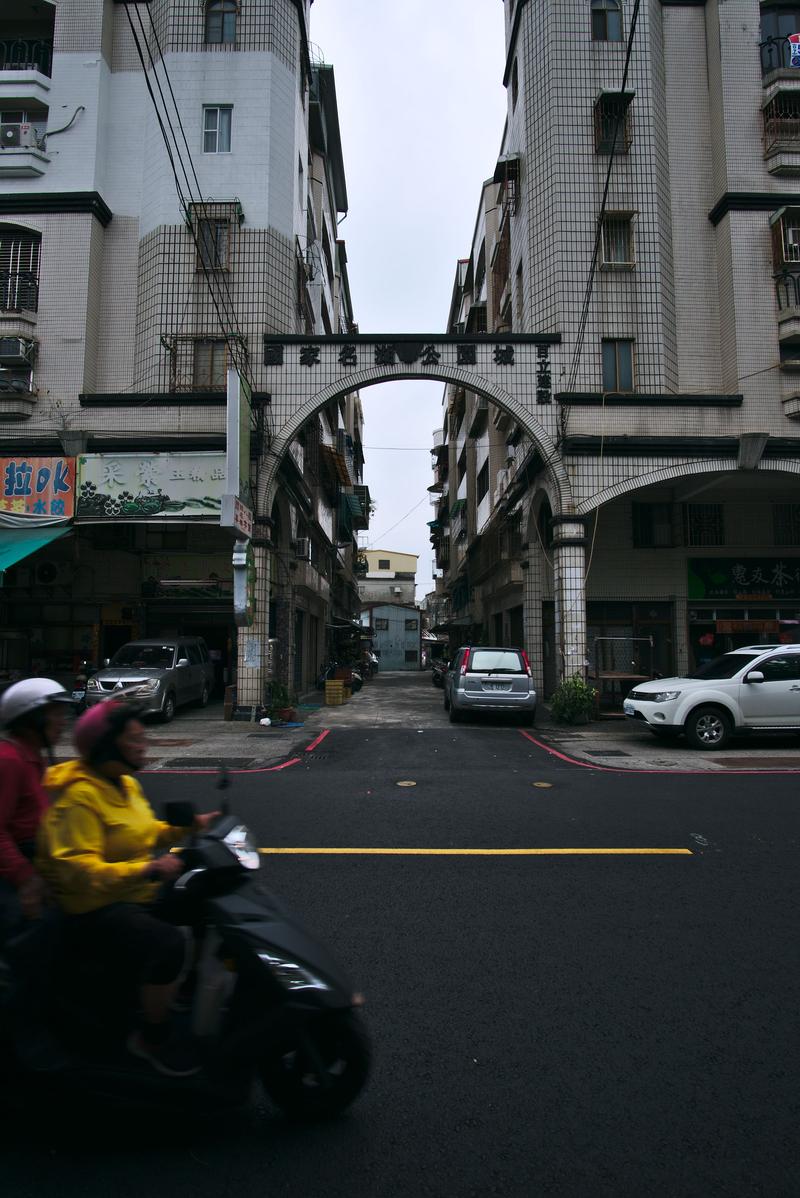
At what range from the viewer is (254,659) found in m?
15.6

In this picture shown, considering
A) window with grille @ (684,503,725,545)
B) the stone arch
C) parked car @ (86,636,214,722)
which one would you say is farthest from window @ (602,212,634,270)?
parked car @ (86,636,214,722)

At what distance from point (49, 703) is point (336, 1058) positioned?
1.69 m

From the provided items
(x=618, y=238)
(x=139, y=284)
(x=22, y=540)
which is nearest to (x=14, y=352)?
(x=139, y=284)

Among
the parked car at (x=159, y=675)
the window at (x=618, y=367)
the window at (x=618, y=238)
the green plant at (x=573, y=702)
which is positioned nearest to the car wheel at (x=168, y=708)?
the parked car at (x=159, y=675)

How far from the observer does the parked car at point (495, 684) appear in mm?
14570

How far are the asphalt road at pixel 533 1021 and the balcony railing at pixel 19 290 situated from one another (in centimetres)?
1628

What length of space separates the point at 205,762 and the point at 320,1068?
838 cm

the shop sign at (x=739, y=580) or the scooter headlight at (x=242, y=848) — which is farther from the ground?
the shop sign at (x=739, y=580)

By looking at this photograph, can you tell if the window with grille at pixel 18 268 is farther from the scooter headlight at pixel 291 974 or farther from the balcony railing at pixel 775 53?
the scooter headlight at pixel 291 974

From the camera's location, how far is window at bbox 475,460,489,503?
30541 millimetres

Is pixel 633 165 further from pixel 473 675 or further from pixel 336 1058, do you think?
pixel 336 1058

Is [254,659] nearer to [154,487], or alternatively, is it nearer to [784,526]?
[154,487]

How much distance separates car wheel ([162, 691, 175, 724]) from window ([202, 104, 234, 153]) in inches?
535

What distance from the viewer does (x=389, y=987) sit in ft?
11.5
